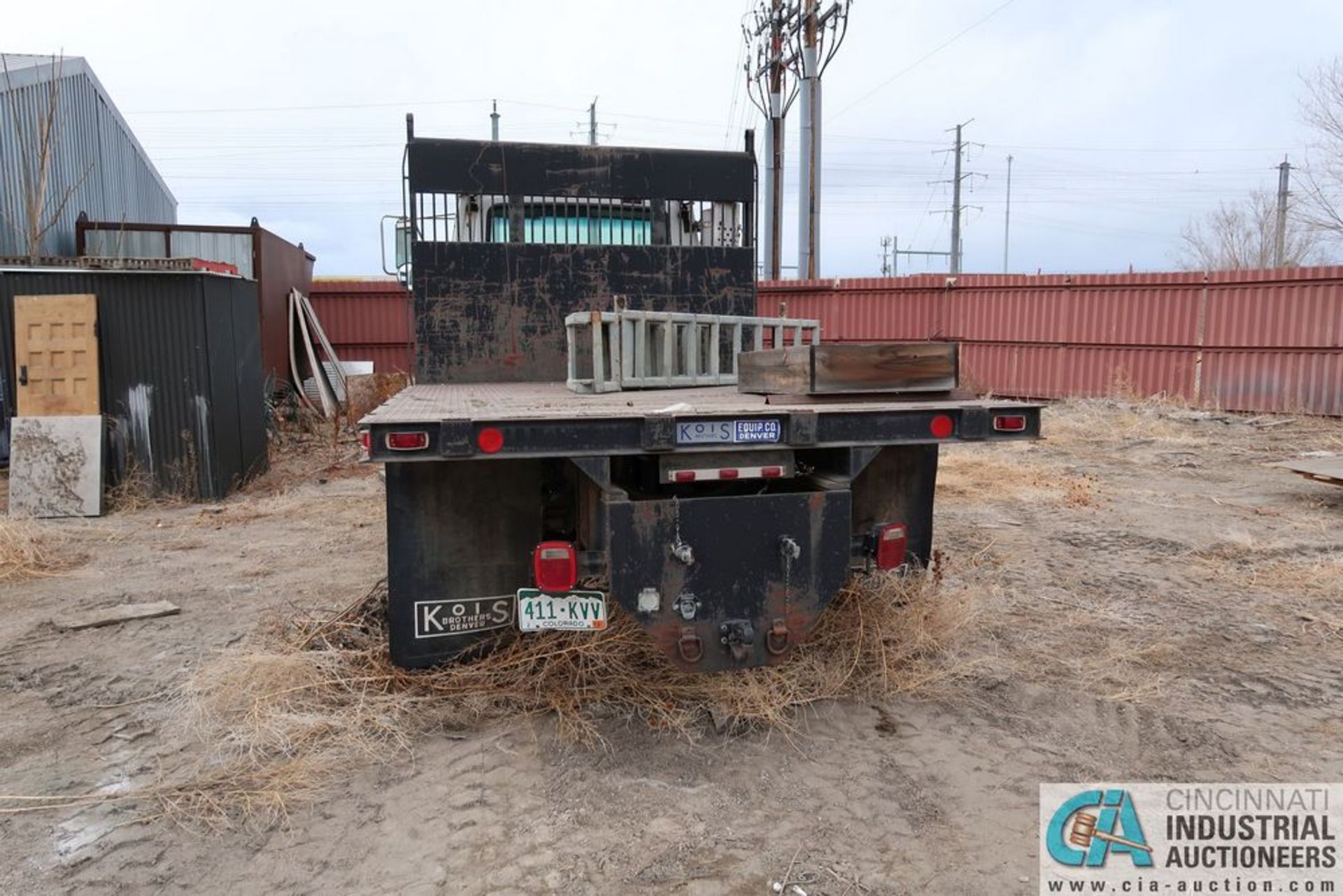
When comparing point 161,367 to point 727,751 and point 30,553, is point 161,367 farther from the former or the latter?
point 727,751

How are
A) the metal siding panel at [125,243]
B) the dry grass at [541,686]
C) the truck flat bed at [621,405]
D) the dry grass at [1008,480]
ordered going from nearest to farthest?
the truck flat bed at [621,405] < the dry grass at [541,686] < the dry grass at [1008,480] < the metal siding panel at [125,243]

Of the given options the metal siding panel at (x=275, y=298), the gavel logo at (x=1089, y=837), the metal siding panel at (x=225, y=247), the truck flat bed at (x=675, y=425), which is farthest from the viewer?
the metal siding panel at (x=225, y=247)

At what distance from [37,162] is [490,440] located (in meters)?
13.7

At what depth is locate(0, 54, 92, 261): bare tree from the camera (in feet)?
40.1

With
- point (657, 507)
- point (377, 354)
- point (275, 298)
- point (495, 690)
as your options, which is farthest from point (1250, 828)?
point (377, 354)

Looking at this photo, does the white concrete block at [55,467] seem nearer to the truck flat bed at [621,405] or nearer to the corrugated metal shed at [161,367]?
the corrugated metal shed at [161,367]

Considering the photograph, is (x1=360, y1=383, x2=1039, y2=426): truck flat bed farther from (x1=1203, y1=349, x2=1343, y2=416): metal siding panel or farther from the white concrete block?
(x1=1203, y1=349, x2=1343, y2=416): metal siding panel

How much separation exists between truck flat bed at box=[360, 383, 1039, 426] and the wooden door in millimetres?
5508

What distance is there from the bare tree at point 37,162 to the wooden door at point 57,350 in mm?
4625

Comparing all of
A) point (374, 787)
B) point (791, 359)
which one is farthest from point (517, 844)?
point (791, 359)

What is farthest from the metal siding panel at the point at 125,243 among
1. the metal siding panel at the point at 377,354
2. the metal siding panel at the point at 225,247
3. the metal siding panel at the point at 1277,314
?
the metal siding panel at the point at 1277,314

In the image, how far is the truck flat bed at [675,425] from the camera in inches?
116

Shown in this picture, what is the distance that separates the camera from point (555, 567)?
3209 mm

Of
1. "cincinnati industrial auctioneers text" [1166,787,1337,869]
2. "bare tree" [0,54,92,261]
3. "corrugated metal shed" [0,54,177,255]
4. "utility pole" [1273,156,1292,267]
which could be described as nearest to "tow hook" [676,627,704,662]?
"cincinnati industrial auctioneers text" [1166,787,1337,869]
